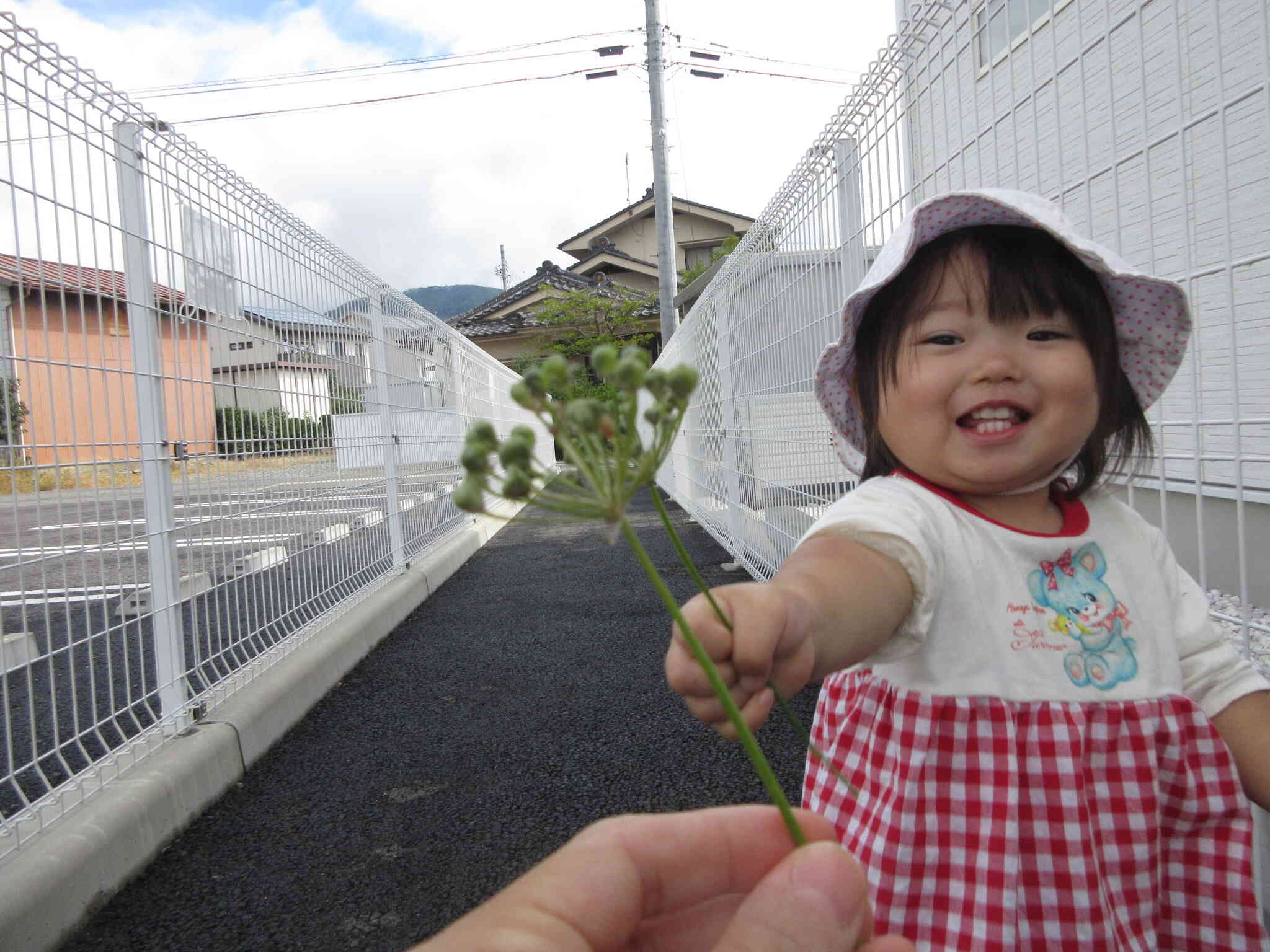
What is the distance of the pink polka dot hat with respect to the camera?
132cm

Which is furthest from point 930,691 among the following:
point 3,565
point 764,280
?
point 764,280

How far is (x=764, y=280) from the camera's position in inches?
177

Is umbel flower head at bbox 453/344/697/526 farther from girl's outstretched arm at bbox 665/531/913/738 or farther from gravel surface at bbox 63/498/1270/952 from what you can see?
gravel surface at bbox 63/498/1270/952

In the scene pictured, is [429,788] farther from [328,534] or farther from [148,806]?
[328,534]

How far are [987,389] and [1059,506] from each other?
0.38 m

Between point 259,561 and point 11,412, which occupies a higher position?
point 11,412

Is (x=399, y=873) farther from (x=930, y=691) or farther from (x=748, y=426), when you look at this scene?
(x=748, y=426)

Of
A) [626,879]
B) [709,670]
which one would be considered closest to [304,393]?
[626,879]

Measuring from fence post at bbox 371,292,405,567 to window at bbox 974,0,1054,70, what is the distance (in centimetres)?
455

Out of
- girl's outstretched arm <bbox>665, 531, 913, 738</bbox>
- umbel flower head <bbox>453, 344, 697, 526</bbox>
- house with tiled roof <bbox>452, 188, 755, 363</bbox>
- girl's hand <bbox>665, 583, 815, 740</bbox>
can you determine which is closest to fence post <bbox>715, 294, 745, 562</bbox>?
girl's outstretched arm <bbox>665, 531, 913, 738</bbox>

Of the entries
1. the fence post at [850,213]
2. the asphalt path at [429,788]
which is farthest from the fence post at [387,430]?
the fence post at [850,213]

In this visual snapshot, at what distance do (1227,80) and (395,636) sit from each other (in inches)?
179

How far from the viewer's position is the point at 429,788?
2963 millimetres

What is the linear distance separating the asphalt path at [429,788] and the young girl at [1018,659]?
1.37 metres
